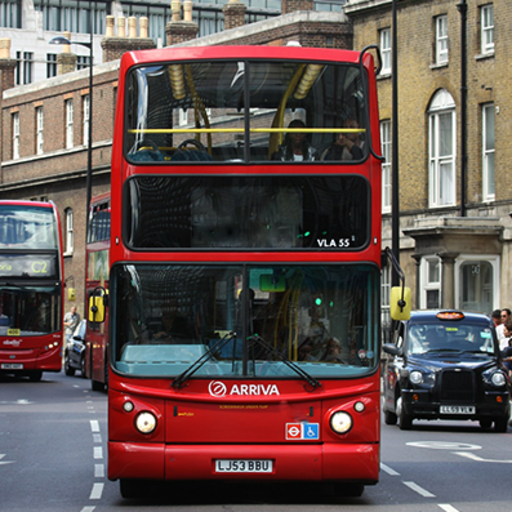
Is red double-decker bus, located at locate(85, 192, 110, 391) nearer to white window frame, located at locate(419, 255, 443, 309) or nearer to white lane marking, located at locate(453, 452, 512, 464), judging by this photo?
white window frame, located at locate(419, 255, 443, 309)

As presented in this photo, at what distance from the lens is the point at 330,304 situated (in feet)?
37.7

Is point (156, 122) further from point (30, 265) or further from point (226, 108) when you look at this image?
A: point (30, 265)

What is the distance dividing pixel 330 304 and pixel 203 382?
4.22 ft

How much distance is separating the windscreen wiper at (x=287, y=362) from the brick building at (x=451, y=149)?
25.6 meters

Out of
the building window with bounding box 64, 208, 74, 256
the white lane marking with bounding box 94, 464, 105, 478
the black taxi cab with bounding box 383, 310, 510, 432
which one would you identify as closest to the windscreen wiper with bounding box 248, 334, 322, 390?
the white lane marking with bounding box 94, 464, 105, 478

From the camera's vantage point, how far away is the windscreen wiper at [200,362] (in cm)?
1126

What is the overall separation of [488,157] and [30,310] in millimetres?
13632

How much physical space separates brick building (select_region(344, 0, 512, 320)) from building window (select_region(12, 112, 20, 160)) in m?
27.8

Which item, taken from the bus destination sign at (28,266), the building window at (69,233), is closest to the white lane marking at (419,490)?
the bus destination sign at (28,266)

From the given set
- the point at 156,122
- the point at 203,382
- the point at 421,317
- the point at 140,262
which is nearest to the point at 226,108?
the point at 156,122

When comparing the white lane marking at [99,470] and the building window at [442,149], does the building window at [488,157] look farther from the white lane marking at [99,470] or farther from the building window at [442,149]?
the white lane marking at [99,470]

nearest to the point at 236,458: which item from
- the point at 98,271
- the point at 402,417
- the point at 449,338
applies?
the point at 402,417

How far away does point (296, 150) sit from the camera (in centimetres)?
1163

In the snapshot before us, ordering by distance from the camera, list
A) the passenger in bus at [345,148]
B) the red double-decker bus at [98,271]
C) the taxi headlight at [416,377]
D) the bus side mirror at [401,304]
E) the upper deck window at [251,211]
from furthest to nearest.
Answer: the red double-decker bus at [98,271], the taxi headlight at [416,377], the passenger in bus at [345,148], the upper deck window at [251,211], the bus side mirror at [401,304]
